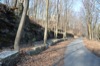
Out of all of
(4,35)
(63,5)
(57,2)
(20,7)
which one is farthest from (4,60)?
(63,5)

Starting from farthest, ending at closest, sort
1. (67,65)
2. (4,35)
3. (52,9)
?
1. (52,9)
2. (4,35)
3. (67,65)

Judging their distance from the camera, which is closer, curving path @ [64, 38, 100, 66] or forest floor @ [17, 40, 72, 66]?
forest floor @ [17, 40, 72, 66]

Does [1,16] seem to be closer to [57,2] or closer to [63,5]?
[57,2]

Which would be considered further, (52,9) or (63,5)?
(52,9)

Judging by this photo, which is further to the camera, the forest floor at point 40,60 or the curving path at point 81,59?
the curving path at point 81,59

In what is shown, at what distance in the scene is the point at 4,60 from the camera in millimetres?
9031

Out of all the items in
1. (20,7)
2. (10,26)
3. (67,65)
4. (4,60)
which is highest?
(20,7)

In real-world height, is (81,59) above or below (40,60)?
below

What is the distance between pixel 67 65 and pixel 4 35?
9.36 metres

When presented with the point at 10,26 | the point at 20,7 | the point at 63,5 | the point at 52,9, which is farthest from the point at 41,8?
the point at 10,26

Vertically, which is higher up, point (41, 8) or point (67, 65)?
point (41, 8)

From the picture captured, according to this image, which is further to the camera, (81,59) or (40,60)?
(81,59)

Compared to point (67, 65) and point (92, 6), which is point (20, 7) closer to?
point (67, 65)

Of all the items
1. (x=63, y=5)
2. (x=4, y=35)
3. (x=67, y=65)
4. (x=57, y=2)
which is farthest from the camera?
(x=63, y=5)
